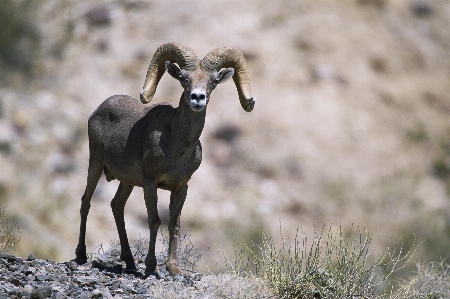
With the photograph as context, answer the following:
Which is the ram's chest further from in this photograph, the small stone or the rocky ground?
the small stone

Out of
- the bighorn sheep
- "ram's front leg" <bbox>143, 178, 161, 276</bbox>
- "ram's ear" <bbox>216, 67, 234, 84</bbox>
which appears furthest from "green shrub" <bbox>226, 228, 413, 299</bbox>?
"ram's ear" <bbox>216, 67, 234, 84</bbox>

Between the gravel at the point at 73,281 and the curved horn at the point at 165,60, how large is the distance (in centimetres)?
246

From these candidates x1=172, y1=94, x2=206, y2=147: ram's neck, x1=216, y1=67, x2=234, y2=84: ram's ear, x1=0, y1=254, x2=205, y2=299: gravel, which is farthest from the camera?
x1=216, y1=67, x2=234, y2=84: ram's ear

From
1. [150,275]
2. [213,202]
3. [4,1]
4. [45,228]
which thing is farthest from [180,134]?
[4,1]

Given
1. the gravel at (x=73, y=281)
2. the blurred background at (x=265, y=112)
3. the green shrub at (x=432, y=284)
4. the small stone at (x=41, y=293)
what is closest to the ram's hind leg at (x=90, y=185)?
the gravel at (x=73, y=281)

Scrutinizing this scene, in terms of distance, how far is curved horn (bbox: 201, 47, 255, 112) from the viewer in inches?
436

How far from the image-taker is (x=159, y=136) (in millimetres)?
11016

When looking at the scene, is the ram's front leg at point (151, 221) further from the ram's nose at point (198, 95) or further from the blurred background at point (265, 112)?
the blurred background at point (265, 112)

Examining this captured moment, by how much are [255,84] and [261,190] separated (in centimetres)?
453

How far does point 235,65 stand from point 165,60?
39.2 inches

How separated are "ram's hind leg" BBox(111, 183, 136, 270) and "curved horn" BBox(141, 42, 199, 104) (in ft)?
5.22

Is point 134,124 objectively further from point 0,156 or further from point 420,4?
point 420,4

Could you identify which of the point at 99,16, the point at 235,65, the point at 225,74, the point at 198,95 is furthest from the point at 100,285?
the point at 99,16

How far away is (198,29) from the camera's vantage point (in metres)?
33.5
